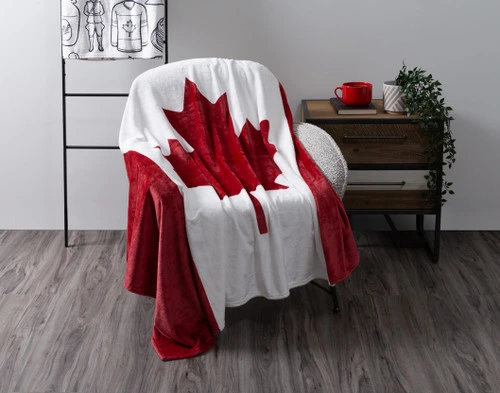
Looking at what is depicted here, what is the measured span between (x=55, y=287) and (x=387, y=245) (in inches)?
60.1

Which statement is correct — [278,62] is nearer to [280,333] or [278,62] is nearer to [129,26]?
[129,26]

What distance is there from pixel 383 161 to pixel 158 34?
1111mm

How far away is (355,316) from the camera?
277 centimetres

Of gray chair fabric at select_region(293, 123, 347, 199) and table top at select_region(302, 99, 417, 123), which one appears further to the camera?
table top at select_region(302, 99, 417, 123)

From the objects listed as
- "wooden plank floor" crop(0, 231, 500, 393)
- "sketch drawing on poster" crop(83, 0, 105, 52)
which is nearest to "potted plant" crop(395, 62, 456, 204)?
"wooden plank floor" crop(0, 231, 500, 393)

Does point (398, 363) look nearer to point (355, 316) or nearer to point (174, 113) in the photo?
point (355, 316)

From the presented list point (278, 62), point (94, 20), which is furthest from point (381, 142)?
point (94, 20)

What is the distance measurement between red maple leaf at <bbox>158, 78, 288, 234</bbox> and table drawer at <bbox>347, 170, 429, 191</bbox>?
19.0 inches

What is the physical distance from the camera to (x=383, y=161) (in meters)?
3.15

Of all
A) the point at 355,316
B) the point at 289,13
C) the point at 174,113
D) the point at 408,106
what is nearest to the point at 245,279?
the point at 355,316

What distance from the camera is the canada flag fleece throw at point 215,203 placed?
246 cm

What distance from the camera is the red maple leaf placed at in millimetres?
2729

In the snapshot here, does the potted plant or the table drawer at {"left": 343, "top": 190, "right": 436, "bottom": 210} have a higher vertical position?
the potted plant

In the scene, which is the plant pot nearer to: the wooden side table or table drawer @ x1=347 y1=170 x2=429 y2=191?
the wooden side table
